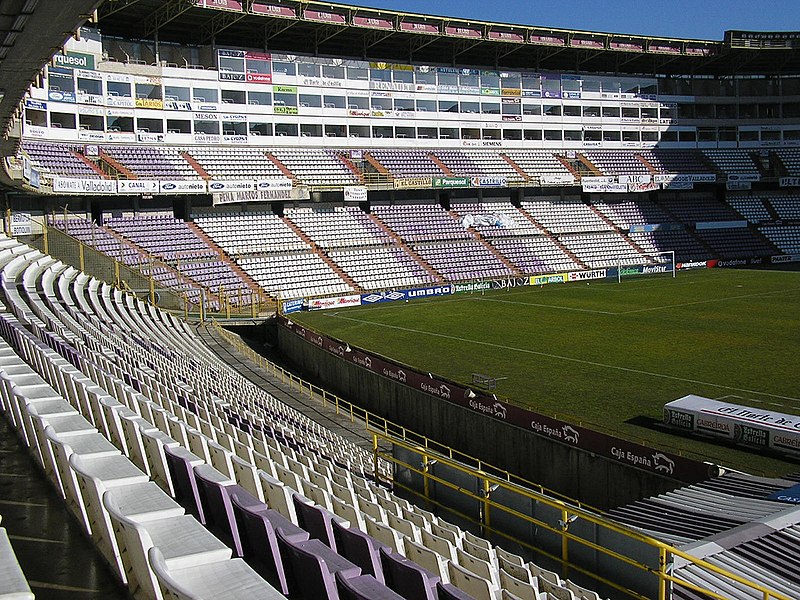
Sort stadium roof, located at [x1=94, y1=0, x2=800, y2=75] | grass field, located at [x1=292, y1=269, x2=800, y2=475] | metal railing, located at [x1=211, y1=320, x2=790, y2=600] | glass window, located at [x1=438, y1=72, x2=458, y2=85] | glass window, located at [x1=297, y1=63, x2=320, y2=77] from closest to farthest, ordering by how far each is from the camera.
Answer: metal railing, located at [x1=211, y1=320, x2=790, y2=600]
grass field, located at [x1=292, y1=269, x2=800, y2=475]
stadium roof, located at [x1=94, y1=0, x2=800, y2=75]
glass window, located at [x1=297, y1=63, x2=320, y2=77]
glass window, located at [x1=438, y1=72, x2=458, y2=85]

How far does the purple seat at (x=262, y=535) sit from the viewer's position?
5371 mm

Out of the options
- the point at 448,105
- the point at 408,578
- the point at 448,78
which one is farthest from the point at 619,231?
the point at 408,578

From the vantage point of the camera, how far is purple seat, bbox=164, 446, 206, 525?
252 inches

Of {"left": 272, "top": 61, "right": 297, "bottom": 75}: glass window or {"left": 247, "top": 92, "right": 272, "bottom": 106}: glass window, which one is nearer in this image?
{"left": 247, "top": 92, "right": 272, "bottom": 106}: glass window

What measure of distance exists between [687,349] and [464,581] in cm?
2554

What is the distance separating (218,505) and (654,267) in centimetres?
5730

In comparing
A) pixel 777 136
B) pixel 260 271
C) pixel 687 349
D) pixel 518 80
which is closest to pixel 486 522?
pixel 687 349

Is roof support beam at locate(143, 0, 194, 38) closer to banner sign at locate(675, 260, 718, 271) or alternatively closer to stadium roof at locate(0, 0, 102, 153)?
stadium roof at locate(0, 0, 102, 153)

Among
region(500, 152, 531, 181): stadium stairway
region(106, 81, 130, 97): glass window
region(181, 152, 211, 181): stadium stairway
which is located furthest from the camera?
region(500, 152, 531, 181): stadium stairway

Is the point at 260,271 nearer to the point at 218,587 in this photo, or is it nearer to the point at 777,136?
the point at 218,587

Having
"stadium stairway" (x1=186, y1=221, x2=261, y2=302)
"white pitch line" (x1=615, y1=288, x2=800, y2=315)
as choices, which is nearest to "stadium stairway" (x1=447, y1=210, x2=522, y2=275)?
"white pitch line" (x1=615, y1=288, x2=800, y2=315)

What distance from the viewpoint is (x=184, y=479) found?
6.72 m

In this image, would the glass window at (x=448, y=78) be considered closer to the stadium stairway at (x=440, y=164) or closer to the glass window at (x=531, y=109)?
the stadium stairway at (x=440, y=164)

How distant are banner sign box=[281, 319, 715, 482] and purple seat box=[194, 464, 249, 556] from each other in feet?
37.3
